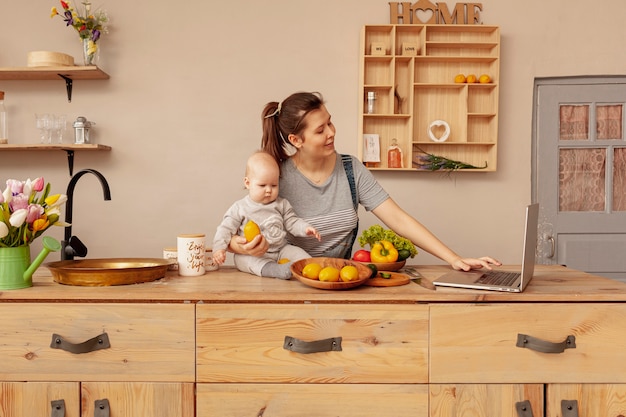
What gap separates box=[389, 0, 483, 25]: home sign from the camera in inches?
144

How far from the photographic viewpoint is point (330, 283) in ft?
5.08

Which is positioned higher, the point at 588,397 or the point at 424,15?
the point at 424,15

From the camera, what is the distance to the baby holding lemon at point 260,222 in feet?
5.97

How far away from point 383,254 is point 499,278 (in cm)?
49

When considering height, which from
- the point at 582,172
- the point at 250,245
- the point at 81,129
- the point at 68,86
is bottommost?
the point at 250,245

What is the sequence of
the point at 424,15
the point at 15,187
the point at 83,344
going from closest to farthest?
the point at 83,344, the point at 15,187, the point at 424,15

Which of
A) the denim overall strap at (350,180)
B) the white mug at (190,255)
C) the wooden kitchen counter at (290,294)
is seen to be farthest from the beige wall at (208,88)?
the wooden kitchen counter at (290,294)

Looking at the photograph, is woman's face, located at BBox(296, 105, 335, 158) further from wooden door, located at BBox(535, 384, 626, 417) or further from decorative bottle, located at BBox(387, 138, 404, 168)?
decorative bottle, located at BBox(387, 138, 404, 168)

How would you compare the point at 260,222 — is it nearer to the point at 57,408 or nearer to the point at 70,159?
the point at 57,408

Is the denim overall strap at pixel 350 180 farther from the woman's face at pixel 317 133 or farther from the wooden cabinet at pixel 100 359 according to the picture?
the wooden cabinet at pixel 100 359

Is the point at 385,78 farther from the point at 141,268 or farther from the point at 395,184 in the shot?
the point at 141,268

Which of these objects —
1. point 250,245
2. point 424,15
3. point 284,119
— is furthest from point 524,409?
point 424,15

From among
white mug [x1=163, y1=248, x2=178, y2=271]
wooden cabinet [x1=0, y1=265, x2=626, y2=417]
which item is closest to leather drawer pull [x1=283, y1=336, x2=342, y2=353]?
wooden cabinet [x1=0, y1=265, x2=626, y2=417]

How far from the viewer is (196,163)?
A: 3.76m
